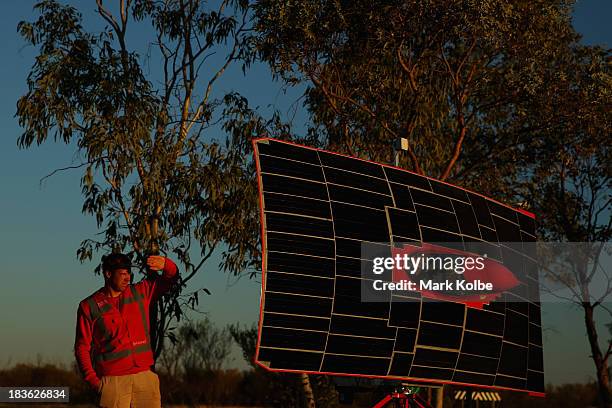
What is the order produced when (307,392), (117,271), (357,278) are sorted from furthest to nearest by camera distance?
(307,392), (357,278), (117,271)

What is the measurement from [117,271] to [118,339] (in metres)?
0.65

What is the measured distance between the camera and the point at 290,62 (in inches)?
1066

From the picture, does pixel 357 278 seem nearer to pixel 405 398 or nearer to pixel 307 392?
pixel 405 398

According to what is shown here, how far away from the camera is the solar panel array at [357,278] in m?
10.9

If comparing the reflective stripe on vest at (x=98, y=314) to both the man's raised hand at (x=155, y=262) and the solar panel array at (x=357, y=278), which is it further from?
the solar panel array at (x=357, y=278)

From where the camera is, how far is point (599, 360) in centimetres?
3484

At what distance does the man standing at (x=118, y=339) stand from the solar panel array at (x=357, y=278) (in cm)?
176

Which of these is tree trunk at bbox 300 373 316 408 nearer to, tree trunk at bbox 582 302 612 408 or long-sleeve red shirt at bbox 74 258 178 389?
tree trunk at bbox 582 302 612 408

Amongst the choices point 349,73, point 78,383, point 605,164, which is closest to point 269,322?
point 349,73

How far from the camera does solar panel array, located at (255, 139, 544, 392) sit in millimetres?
10922

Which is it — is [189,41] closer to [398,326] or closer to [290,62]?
[290,62]

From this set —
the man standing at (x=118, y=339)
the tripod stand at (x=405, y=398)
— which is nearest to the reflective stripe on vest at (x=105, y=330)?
the man standing at (x=118, y=339)

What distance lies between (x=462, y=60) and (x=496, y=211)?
556 inches

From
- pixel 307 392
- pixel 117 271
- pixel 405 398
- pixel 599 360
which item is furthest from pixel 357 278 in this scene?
pixel 599 360
